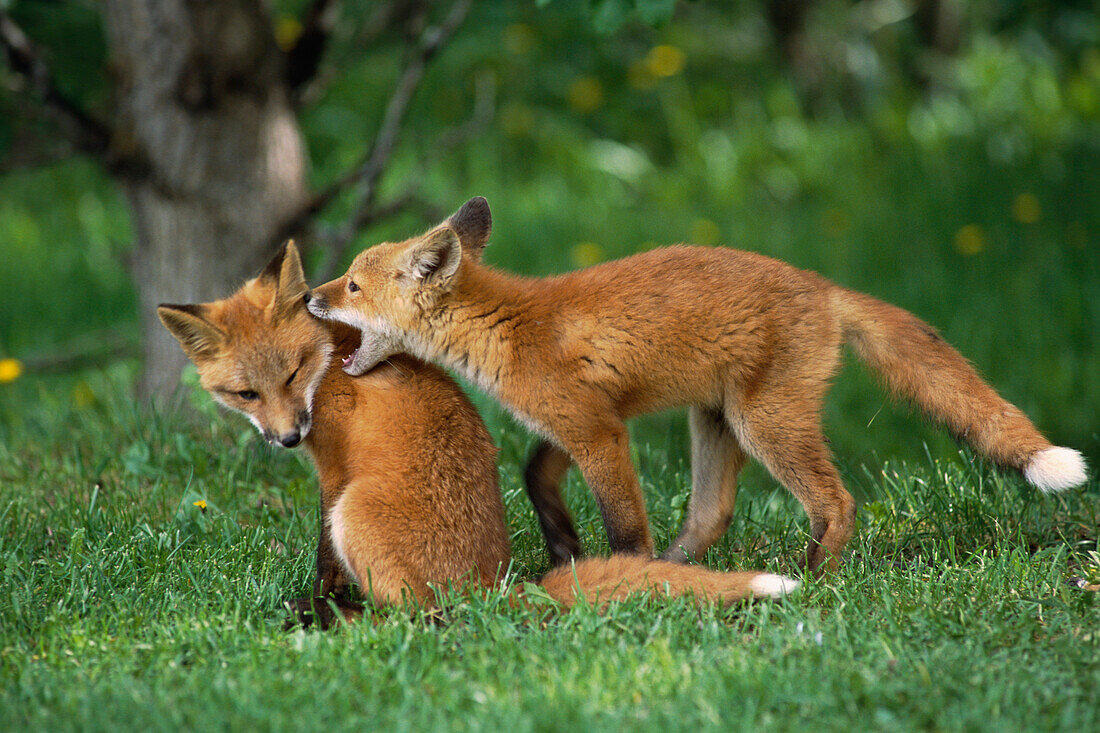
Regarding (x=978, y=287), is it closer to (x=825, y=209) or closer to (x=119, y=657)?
(x=825, y=209)

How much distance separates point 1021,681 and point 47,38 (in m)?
6.67

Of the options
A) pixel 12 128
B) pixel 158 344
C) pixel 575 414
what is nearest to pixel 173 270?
pixel 158 344

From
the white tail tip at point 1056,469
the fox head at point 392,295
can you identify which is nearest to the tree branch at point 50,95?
the fox head at point 392,295

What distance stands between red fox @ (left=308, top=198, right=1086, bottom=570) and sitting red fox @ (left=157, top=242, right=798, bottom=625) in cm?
16

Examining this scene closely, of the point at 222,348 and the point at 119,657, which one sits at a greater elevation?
the point at 222,348

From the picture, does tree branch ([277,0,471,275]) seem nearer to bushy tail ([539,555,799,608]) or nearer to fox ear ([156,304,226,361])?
fox ear ([156,304,226,361])

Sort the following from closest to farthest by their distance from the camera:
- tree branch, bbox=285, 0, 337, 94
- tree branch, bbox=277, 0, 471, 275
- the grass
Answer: the grass, tree branch, bbox=277, 0, 471, 275, tree branch, bbox=285, 0, 337, 94

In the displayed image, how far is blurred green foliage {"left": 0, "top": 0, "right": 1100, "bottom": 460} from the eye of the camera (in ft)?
25.3

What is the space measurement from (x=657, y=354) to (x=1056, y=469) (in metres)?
1.50

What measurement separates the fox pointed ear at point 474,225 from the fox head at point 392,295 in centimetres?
24

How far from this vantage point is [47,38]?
6707 mm

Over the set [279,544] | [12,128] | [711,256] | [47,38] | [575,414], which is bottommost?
[279,544]

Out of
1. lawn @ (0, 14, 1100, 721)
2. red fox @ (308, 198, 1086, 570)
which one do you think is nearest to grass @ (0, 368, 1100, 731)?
lawn @ (0, 14, 1100, 721)

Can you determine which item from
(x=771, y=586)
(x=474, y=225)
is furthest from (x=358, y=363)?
(x=771, y=586)
